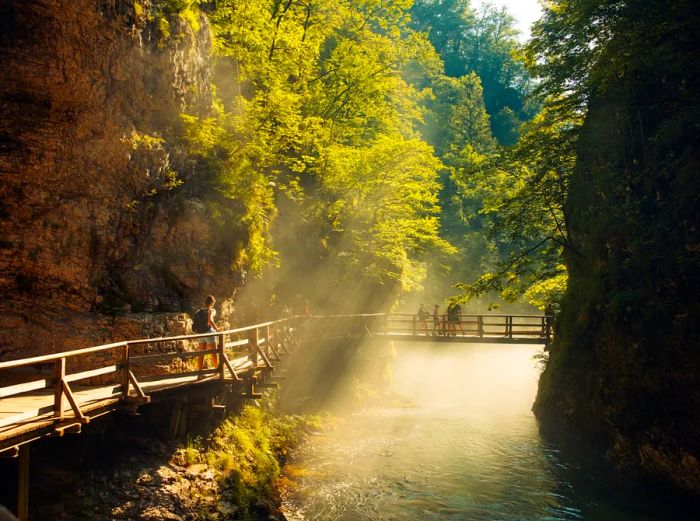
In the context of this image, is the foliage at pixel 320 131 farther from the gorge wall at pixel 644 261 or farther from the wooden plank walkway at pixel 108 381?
the gorge wall at pixel 644 261

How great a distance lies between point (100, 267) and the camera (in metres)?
13.3

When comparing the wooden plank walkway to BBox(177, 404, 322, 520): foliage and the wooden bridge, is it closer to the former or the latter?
the wooden bridge

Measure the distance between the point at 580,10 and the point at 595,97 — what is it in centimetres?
344

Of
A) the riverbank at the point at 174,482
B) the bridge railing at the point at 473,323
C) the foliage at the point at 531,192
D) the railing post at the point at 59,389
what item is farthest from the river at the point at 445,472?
the railing post at the point at 59,389

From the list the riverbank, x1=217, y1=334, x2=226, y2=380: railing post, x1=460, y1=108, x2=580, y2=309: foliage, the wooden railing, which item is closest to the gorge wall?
→ x1=460, y1=108, x2=580, y2=309: foliage

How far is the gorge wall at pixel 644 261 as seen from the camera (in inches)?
532

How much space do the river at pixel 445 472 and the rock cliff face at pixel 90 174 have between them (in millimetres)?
6747

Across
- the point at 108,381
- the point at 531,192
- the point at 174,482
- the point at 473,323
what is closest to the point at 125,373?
the point at 108,381

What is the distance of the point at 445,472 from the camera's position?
1723 centimetres

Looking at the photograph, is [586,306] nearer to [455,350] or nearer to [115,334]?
[115,334]

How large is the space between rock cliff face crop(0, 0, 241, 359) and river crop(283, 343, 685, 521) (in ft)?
22.1

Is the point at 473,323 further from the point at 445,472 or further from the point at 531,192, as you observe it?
the point at 445,472

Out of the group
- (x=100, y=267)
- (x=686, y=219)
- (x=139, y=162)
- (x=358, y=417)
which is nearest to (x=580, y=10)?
(x=686, y=219)

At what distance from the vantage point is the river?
1390cm
